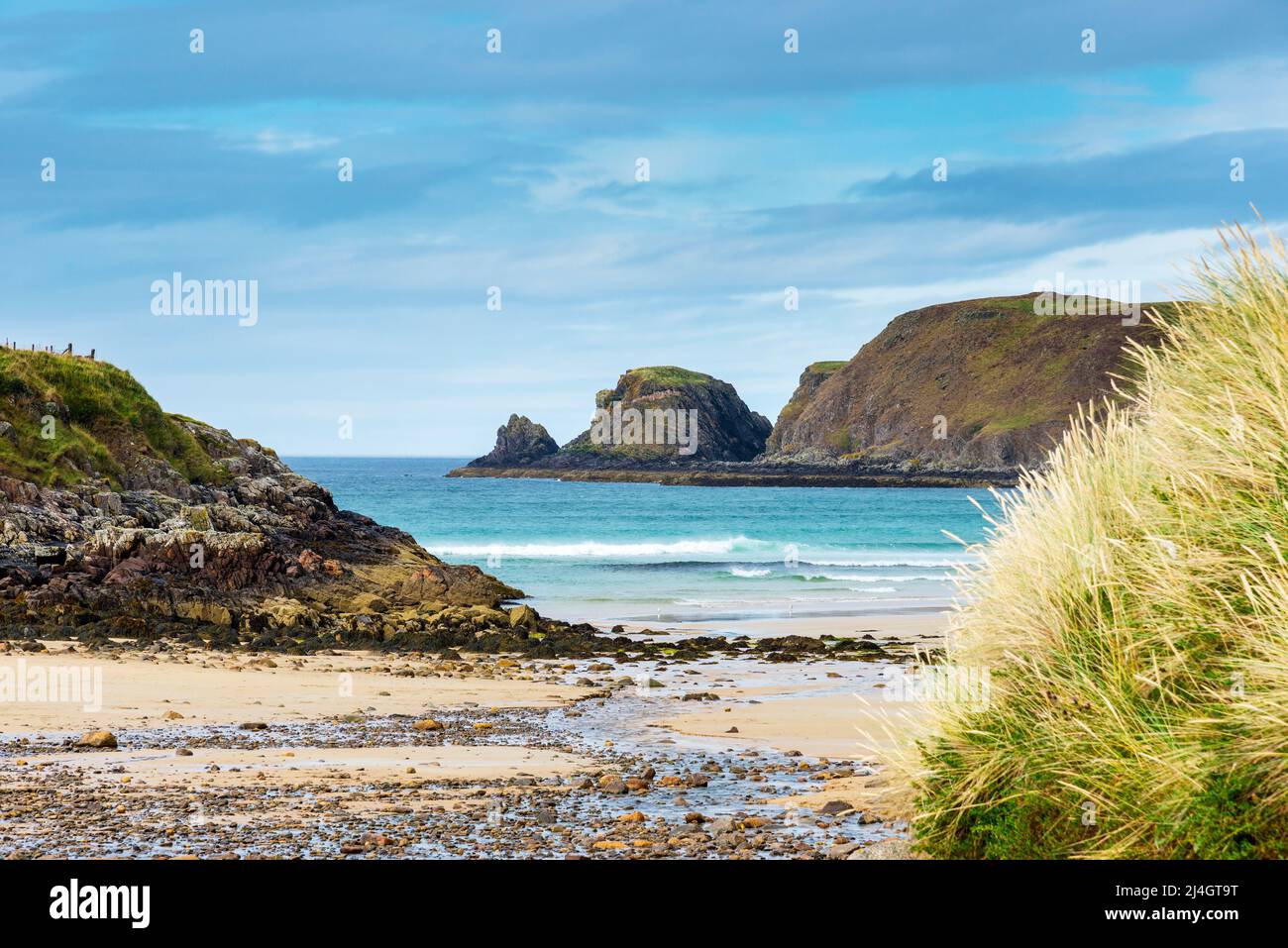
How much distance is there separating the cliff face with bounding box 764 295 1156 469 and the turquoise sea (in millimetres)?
28314

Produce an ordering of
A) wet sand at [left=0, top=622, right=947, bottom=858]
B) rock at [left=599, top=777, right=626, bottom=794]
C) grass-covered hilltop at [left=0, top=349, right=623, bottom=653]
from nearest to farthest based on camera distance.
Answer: wet sand at [left=0, top=622, right=947, bottom=858] < rock at [left=599, top=777, right=626, bottom=794] < grass-covered hilltop at [left=0, top=349, right=623, bottom=653]

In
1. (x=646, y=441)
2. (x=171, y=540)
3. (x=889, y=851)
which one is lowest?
(x=889, y=851)

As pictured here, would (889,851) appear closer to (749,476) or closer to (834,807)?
(834,807)

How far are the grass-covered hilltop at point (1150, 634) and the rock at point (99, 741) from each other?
9079 millimetres

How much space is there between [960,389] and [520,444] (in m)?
66.3

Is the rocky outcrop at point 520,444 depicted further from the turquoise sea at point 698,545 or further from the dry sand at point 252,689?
the dry sand at point 252,689

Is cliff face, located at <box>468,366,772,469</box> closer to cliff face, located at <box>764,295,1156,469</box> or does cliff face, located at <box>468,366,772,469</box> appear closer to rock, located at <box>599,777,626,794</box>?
cliff face, located at <box>764,295,1156,469</box>

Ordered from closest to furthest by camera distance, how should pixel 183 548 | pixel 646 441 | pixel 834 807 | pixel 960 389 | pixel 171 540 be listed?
1. pixel 834 807
2. pixel 183 548
3. pixel 171 540
4. pixel 960 389
5. pixel 646 441

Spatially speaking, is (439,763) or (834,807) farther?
(439,763)

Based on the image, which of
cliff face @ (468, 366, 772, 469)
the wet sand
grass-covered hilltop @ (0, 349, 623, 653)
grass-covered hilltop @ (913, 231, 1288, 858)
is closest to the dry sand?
the wet sand

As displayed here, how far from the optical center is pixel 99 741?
13.0 m

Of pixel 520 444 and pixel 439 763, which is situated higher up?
pixel 520 444

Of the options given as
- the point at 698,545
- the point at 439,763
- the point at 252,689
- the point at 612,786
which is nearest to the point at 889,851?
the point at 612,786

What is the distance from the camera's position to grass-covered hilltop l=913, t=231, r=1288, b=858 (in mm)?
6355
